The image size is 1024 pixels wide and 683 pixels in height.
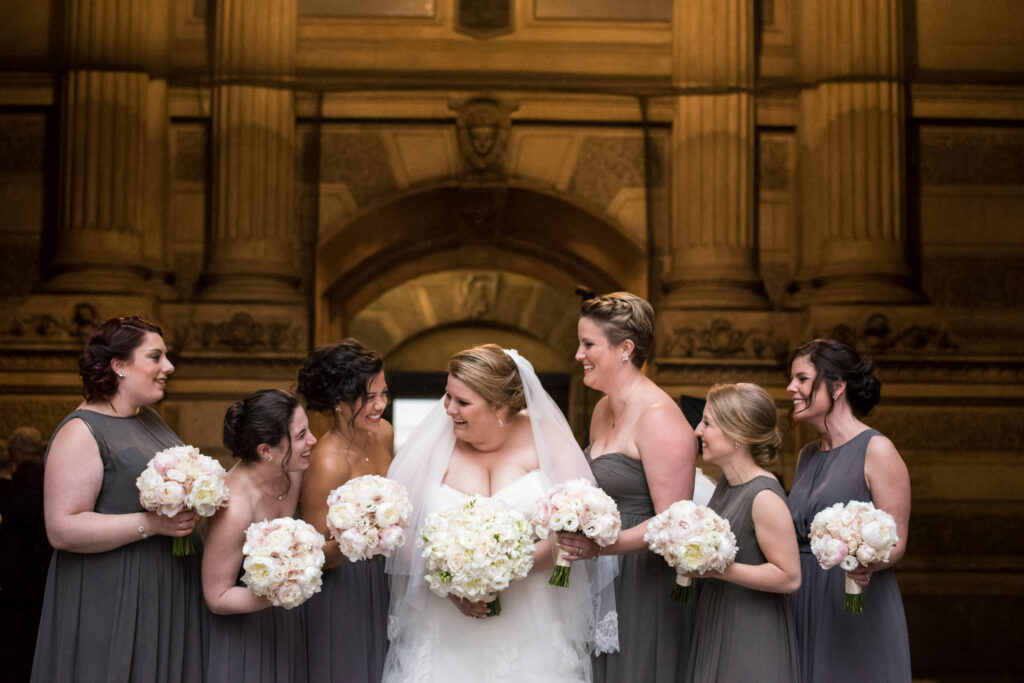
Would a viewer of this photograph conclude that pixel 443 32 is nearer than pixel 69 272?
No

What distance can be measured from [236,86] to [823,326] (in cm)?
509

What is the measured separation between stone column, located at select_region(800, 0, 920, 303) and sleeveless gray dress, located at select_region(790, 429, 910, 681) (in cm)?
520

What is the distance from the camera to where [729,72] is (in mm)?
10023

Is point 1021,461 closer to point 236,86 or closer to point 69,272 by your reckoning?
point 236,86

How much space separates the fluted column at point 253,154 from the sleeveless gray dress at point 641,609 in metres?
5.77

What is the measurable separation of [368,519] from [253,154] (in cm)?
645

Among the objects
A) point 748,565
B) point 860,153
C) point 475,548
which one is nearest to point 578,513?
point 475,548

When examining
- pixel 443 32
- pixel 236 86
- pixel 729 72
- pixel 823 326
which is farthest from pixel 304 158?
pixel 823 326

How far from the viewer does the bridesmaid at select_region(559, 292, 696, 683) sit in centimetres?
434

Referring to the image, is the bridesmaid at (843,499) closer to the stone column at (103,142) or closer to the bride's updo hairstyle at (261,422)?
the bride's updo hairstyle at (261,422)

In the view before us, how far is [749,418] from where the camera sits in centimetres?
423

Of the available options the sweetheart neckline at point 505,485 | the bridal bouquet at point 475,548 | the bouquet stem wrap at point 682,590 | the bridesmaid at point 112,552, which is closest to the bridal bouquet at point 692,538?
the bouquet stem wrap at point 682,590

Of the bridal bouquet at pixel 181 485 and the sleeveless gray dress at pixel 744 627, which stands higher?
the bridal bouquet at pixel 181 485

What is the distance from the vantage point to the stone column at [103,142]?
375 inches
